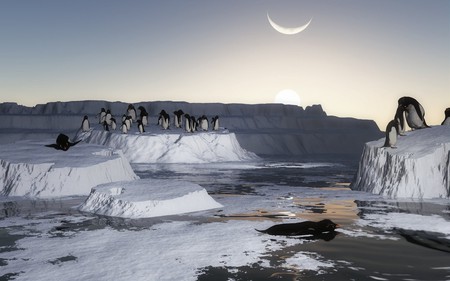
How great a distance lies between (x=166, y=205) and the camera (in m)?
16.1

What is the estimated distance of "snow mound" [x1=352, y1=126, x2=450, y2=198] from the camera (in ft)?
63.6

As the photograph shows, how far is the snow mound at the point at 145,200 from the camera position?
15891 mm

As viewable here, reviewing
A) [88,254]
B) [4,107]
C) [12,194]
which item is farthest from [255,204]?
[4,107]

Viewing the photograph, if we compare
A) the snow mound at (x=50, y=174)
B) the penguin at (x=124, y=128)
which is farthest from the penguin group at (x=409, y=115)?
the penguin at (x=124, y=128)

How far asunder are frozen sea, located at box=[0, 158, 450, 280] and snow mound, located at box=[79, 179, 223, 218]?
0.58 m

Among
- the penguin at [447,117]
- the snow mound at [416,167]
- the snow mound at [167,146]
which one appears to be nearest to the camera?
the snow mound at [416,167]

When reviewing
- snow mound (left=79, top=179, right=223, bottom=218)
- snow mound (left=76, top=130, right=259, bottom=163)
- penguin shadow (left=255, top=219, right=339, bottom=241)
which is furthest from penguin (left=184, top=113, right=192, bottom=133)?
penguin shadow (left=255, top=219, right=339, bottom=241)

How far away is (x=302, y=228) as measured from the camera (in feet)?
42.5

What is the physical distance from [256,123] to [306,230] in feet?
352

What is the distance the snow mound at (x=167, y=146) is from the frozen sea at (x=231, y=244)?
2843 centimetres

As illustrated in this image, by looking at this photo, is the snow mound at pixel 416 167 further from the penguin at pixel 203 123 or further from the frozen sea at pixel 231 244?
the penguin at pixel 203 123

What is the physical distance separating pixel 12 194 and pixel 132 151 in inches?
1004

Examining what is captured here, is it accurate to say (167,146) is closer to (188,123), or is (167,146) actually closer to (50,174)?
(188,123)

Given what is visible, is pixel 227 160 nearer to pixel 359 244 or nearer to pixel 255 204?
pixel 255 204
